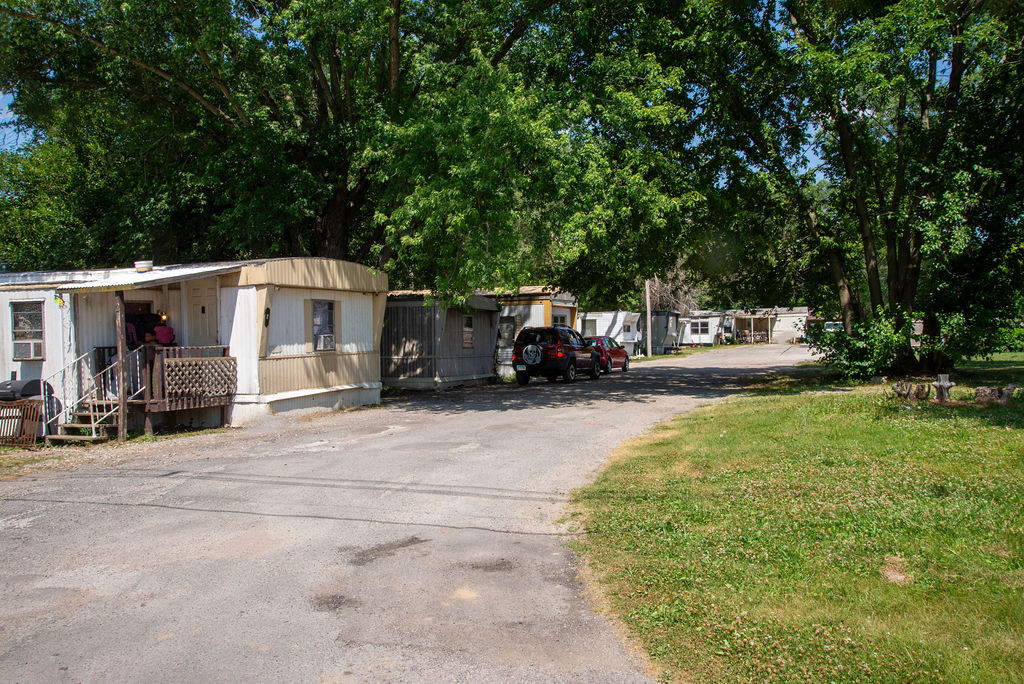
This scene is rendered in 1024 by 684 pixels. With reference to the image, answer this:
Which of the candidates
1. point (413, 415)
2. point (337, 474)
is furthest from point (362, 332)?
point (337, 474)

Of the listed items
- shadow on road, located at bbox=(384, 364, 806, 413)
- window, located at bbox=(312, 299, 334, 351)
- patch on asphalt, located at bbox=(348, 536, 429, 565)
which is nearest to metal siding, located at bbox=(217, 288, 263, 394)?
window, located at bbox=(312, 299, 334, 351)

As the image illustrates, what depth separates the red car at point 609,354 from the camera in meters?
29.2

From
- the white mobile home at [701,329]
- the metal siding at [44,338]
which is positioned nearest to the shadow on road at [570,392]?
the metal siding at [44,338]

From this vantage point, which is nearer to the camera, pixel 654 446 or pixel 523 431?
pixel 654 446

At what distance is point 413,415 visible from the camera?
51.9 feet

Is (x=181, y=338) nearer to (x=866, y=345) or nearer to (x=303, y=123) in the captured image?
(x=303, y=123)

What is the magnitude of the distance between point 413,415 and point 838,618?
12.0 m

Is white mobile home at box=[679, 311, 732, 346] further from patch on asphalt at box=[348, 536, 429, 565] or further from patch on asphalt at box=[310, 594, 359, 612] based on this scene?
patch on asphalt at box=[310, 594, 359, 612]

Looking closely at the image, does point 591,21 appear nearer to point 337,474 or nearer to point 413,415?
point 413,415

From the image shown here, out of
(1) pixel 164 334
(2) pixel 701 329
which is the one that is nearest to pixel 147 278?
(1) pixel 164 334

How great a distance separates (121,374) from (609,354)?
68.4ft

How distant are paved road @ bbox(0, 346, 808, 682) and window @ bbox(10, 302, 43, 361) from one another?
373cm

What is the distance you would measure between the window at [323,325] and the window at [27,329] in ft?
17.1

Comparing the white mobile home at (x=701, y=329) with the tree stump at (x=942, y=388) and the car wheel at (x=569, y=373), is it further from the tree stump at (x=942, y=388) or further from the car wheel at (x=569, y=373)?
the tree stump at (x=942, y=388)
